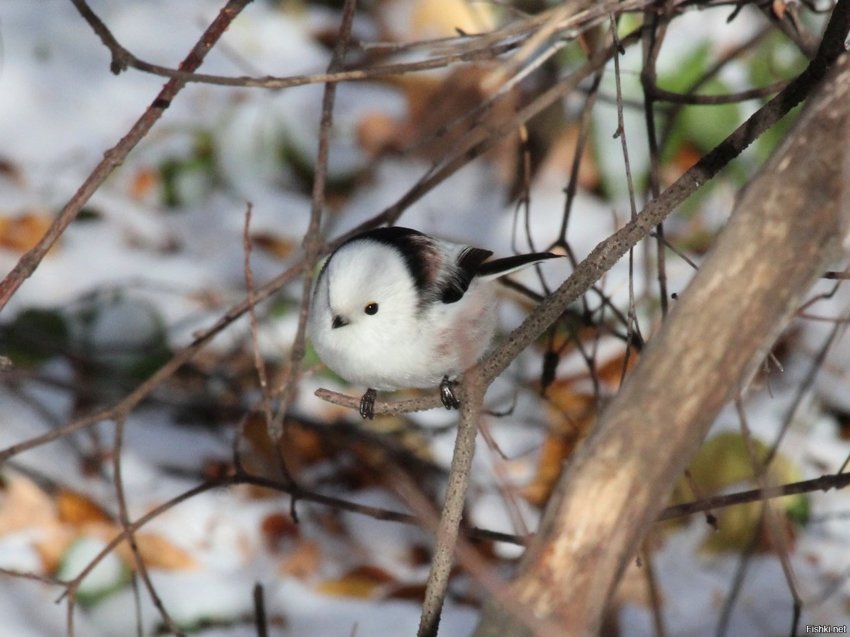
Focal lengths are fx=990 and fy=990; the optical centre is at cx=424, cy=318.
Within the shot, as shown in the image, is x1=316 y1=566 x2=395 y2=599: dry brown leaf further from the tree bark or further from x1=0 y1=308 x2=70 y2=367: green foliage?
the tree bark

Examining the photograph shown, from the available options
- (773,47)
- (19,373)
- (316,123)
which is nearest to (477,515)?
(19,373)

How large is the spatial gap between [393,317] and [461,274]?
0.24 metres

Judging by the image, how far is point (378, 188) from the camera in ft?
13.5

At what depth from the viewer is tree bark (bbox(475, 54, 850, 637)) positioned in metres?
1.03

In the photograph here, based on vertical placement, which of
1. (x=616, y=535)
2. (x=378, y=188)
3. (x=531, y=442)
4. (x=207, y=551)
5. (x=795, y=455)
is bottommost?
(x=616, y=535)

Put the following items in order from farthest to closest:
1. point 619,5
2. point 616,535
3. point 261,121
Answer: point 261,121 → point 619,5 → point 616,535

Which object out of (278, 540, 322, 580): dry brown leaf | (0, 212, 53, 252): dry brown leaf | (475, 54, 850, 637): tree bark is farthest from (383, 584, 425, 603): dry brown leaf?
(0, 212, 53, 252): dry brown leaf

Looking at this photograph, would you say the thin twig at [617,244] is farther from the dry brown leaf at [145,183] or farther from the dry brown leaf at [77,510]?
the dry brown leaf at [145,183]

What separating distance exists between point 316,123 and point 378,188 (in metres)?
0.38


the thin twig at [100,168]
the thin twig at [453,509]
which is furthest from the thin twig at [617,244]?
the thin twig at [100,168]

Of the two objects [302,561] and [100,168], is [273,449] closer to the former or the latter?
[302,561]

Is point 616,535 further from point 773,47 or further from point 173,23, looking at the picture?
point 173,23

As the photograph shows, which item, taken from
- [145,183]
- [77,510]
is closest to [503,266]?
[77,510]

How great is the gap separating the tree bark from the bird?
35.0 inches
